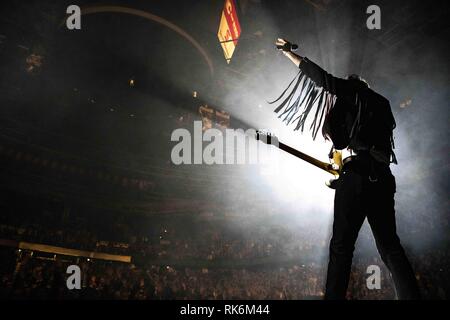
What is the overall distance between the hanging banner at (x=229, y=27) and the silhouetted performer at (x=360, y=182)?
652 cm

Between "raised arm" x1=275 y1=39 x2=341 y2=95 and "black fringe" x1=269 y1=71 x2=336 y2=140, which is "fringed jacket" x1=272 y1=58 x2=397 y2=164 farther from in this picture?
"black fringe" x1=269 y1=71 x2=336 y2=140

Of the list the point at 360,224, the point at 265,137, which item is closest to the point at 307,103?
the point at 265,137

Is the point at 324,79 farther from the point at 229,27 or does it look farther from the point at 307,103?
the point at 229,27

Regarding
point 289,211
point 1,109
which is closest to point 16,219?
point 1,109

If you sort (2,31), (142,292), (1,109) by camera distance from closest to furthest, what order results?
1. (142,292)
2. (1,109)
3. (2,31)

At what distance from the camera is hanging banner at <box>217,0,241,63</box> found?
8.17 metres

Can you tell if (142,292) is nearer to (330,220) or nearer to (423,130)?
(330,220)

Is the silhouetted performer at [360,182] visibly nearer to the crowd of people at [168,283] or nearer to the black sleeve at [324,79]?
the black sleeve at [324,79]

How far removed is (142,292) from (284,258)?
414 centimetres

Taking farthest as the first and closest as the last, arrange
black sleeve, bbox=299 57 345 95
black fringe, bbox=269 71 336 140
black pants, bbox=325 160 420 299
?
1. black fringe, bbox=269 71 336 140
2. black sleeve, bbox=299 57 345 95
3. black pants, bbox=325 160 420 299

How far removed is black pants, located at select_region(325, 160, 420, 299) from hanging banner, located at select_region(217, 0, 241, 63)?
23.8 feet

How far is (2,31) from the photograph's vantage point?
9.93 metres

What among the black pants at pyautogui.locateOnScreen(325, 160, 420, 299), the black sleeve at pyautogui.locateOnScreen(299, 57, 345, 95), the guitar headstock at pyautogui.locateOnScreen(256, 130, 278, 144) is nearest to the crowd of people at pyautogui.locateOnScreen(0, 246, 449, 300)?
the black pants at pyautogui.locateOnScreen(325, 160, 420, 299)
